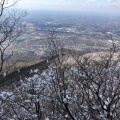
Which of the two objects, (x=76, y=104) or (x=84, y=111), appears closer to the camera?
(x=84, y=111)

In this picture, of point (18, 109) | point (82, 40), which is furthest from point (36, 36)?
point (18, 109)

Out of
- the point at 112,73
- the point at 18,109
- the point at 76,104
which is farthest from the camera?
the point at 18,109

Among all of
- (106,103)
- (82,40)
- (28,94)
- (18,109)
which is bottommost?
(82,40)

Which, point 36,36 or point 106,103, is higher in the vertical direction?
point 106,103

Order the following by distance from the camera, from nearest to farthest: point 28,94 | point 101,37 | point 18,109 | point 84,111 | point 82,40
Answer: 1. point 84,111
2. point 28,94
3. point 18,109
4. point 82,40
5. point 101,37

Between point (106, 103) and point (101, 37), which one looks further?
point (101, 37)

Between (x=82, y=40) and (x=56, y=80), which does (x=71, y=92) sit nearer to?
(x=56, y=80)

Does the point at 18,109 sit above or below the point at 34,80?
below

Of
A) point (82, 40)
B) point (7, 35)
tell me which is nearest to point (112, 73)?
point (7, 35)

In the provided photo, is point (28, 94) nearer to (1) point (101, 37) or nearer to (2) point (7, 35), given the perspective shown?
(2) point (7, 35)
